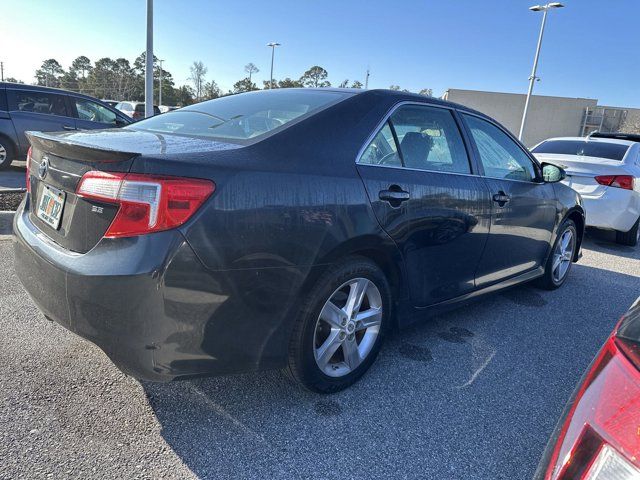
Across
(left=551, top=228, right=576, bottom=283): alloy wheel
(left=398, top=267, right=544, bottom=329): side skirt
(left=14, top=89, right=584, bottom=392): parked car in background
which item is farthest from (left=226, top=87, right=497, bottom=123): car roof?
(left=551, top=228, right=576, bottom=283): alloy wheel

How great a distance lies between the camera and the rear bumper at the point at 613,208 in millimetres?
6062

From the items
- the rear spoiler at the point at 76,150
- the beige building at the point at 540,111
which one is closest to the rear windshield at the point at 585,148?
the rear spoiler at the point at 76,150

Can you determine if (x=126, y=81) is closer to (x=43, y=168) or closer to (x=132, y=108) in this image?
(x=132, y=108)

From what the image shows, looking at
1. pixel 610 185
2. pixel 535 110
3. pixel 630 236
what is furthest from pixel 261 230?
pixel 535 110

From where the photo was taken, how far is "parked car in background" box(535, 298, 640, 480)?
922 mm

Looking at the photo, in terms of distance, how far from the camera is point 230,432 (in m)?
2.12

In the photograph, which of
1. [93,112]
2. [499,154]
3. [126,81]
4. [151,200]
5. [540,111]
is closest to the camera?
[151,200]

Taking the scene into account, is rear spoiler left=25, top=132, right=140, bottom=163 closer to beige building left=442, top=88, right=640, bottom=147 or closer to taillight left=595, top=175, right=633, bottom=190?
taillight left=595, top=175, right=633, bottom=190

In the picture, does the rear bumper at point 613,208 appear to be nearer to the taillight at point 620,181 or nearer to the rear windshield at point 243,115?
the taillight at point 620,181

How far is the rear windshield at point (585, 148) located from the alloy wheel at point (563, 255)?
9.21ft

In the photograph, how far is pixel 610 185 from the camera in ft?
→ 19.9

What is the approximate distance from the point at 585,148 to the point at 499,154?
457cm

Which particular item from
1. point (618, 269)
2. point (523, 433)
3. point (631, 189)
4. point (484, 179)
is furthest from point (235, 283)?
point (631, 189)

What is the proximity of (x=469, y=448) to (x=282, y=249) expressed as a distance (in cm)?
128
